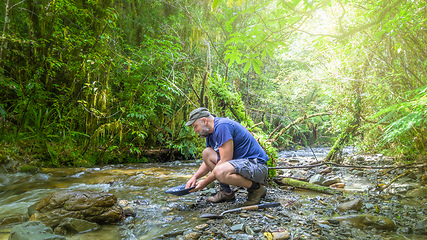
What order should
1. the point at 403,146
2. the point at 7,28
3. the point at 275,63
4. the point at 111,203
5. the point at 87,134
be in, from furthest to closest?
1. the point at 275,63
2. the point at 87,134
3. the point at 7,28
4. the point at 403,146
5. the point at 111,203

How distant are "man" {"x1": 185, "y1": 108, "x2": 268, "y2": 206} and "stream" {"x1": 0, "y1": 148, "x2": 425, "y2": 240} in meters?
0.41

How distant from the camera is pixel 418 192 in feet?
11.4

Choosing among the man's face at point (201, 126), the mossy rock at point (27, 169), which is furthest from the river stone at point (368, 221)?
the mossy rock at point (27, 169)

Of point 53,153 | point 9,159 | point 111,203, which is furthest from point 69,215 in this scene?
point 53,153

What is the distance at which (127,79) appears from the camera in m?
7.66

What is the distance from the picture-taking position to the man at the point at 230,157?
2943mm

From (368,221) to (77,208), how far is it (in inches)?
130

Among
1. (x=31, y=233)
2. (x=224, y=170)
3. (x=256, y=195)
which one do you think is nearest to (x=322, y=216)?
(x=256, y=195)

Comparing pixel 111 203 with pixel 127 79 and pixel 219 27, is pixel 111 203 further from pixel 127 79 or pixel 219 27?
pixel 219 27

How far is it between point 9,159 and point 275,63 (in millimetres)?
14142

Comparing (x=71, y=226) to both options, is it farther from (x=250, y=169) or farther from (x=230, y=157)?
(x=250, y=169)

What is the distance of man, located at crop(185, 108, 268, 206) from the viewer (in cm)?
294

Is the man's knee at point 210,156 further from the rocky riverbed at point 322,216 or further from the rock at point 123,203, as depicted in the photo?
the rock at point 123,203

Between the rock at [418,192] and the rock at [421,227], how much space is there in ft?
3.94
